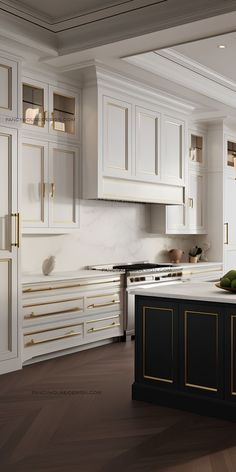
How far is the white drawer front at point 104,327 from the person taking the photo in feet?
18.6

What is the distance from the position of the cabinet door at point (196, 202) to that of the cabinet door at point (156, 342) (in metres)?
3.88

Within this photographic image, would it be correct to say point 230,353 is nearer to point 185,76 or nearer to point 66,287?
point 66,287

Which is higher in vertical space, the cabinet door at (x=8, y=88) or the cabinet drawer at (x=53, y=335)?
the cabinet door at (x=8, y=88)

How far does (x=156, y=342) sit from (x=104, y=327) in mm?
1989

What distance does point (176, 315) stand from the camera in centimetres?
380

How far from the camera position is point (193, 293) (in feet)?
12.5

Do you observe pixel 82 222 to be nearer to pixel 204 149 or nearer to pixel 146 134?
pixel 146 134

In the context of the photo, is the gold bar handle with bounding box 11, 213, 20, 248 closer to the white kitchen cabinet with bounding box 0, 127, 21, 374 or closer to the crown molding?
the white kitchen cabinet with bounding box 0, 127, 21, 374

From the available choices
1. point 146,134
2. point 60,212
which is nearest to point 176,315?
point 60,212

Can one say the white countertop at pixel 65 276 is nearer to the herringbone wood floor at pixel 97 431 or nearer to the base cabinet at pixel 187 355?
the herringbone wood floor at pixel 97 431

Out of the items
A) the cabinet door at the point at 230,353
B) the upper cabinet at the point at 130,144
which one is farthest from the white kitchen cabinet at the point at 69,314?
the cabinet door at the point at 230,353

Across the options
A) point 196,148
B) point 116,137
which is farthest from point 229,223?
point 116,137

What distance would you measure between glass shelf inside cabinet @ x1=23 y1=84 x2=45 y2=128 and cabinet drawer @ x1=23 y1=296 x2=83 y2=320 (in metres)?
1.67

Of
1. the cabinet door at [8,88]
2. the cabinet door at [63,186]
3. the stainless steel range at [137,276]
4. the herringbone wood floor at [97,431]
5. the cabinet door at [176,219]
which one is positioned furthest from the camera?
the cabinet door at [176,219]
